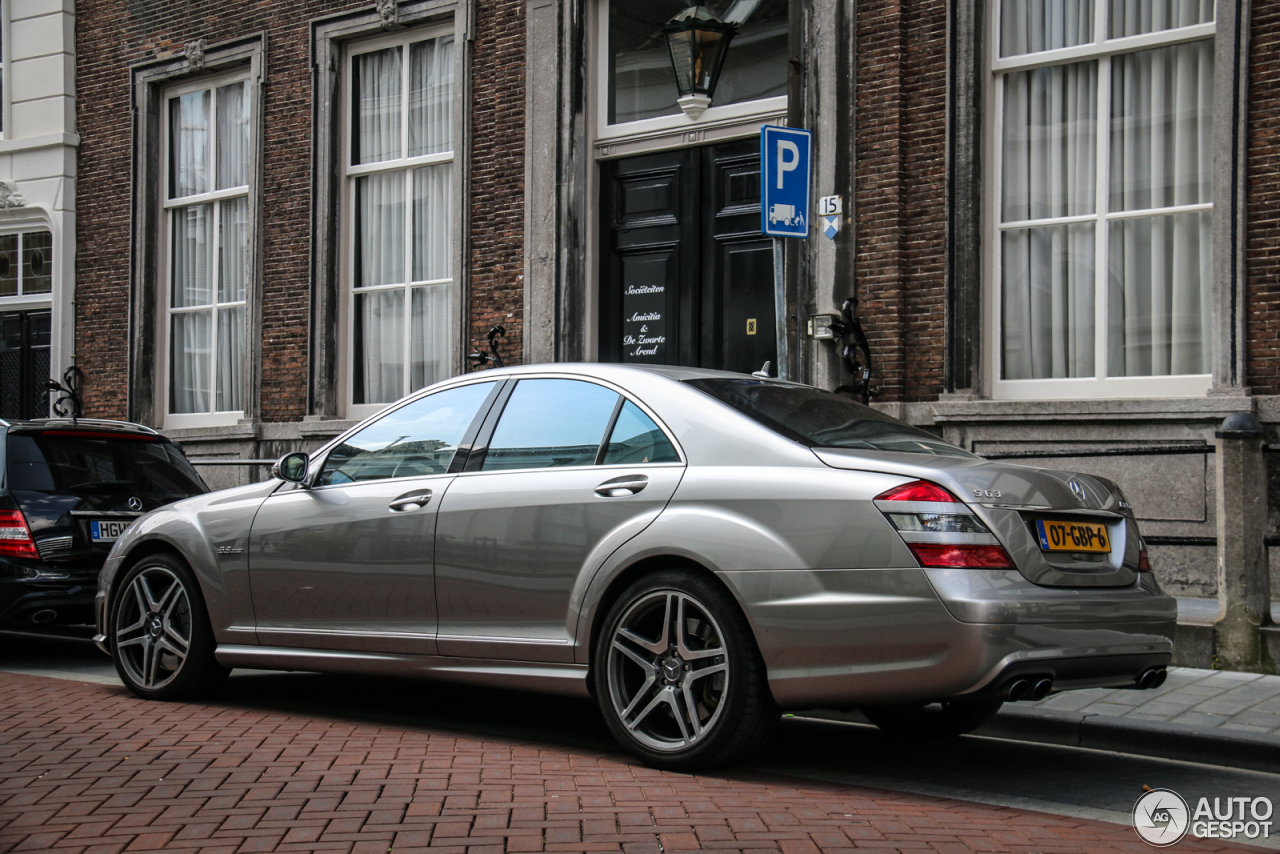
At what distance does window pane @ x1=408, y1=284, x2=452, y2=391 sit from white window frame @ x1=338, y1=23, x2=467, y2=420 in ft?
0.17

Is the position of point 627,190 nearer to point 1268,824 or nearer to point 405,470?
point 405,470

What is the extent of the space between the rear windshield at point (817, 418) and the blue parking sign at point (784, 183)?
267cm

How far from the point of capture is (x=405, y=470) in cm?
589

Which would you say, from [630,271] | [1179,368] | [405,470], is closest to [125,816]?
[405,470]

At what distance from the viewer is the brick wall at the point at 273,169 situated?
13.6 meters

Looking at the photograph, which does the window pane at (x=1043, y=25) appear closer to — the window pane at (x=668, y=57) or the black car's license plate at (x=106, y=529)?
the window pane at (x=668, y=57)

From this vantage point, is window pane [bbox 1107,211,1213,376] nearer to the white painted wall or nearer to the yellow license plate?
the yellow license plate

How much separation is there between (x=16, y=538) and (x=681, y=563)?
488cm

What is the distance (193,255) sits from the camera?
54.6ft

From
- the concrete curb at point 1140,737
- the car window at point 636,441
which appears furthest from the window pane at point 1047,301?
the car window at point 636,441

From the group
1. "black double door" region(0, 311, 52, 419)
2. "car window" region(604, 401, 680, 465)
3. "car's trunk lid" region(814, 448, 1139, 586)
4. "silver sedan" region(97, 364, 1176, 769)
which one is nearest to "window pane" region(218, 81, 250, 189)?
"black double door" region(0, 311, 52, 419)

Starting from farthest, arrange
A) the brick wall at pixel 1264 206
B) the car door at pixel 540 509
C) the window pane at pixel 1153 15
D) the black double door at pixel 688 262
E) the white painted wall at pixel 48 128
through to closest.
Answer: the white painted wall at pixel 48 128 < the black double door at pixel 688 262 < the window pane at pixel 1153 15 < the brick wall at pixel 1264 206 < the car door at pixel 540 509

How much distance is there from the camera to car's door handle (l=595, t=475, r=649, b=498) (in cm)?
500

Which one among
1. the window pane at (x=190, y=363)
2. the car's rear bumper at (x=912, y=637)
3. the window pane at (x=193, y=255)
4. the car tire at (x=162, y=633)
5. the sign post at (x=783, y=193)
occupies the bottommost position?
the car tire at (x=162, y=633)
